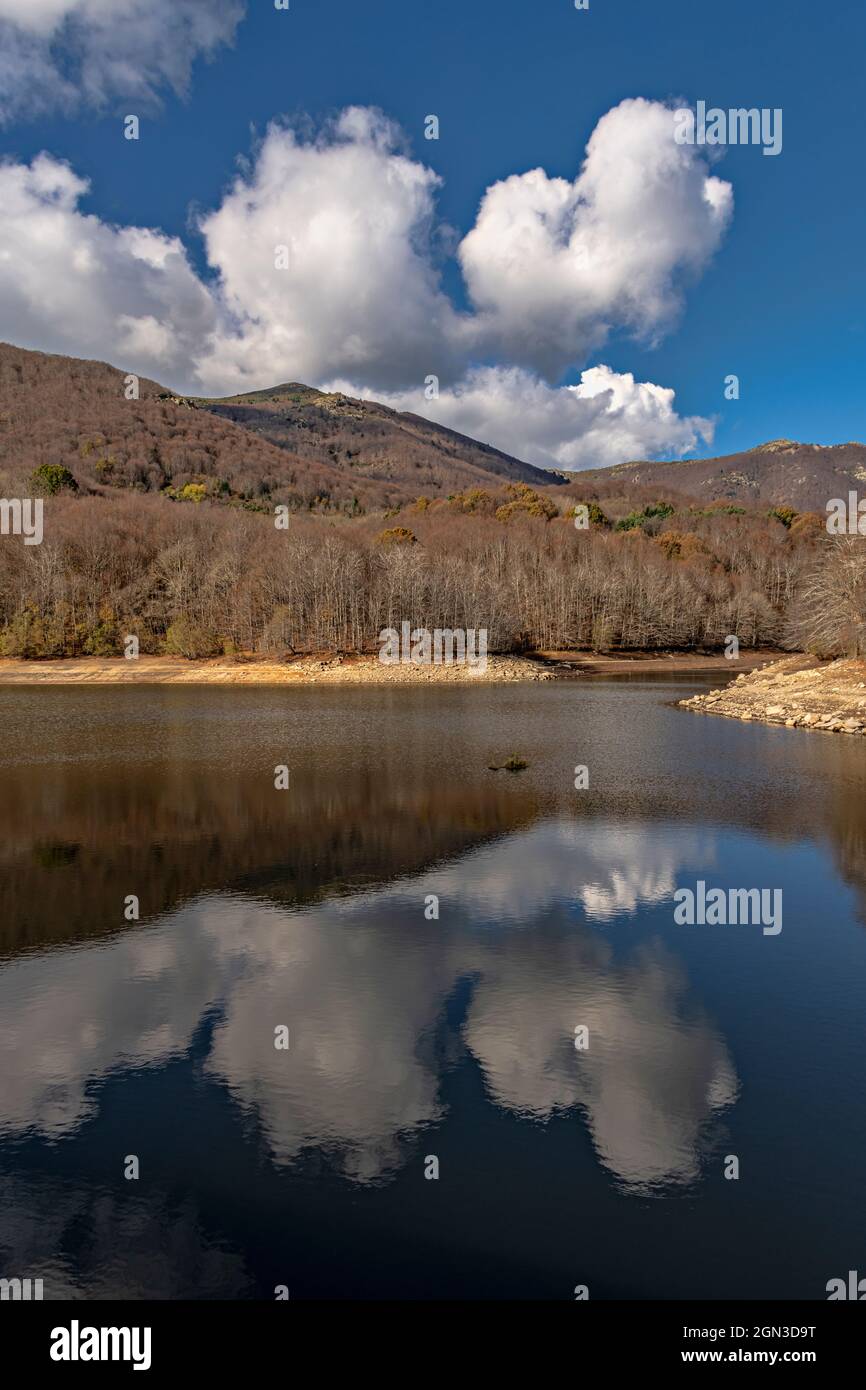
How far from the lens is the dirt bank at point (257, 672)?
77088 millimetres

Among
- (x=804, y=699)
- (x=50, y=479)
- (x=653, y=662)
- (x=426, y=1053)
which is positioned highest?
→ (x=50, y=479)

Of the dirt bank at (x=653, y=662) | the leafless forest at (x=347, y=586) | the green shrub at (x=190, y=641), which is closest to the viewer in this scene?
the green shrub at (x=190, y=641)

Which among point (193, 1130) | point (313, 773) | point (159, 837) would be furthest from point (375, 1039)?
point (313, 773)

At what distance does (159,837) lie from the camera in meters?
19.8

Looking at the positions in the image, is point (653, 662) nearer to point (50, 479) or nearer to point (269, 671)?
point (269, 671)

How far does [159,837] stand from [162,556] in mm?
83393

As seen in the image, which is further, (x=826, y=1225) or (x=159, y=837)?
(x=159, y=837)

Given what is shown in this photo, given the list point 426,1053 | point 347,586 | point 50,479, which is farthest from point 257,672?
point 426,1053

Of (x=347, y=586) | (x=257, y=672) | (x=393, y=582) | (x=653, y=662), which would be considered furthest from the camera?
(x=653, y=662)

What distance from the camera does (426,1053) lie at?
31.4 feet

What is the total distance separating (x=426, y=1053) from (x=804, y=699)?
4347 centimetres

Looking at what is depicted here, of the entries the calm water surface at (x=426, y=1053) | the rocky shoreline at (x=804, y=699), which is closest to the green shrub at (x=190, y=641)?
the rocky shoreline at (x=804, y=699)

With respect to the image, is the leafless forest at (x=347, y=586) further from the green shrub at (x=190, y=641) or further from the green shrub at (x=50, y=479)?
the green shrub at (x=50, y=479)
